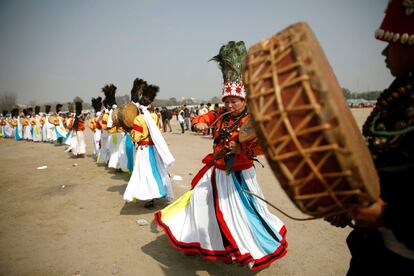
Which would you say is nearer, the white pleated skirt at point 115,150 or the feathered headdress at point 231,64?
the feathered headdress at point 231,64

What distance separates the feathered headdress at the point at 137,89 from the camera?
5.75 m

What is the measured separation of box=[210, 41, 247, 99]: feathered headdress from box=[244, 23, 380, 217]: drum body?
1943 mm

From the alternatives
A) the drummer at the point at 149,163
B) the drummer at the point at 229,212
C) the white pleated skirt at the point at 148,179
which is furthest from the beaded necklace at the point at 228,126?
the white pleated skirt at the point at 148,179

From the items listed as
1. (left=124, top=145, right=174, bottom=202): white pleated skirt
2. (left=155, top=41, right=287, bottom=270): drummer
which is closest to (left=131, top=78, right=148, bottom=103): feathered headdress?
(left=124, top=145, right=174, bottom=202): white pleated skirt

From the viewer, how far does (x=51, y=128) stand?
60.0ft

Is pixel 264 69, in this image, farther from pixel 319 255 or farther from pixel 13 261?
pixel 13 261

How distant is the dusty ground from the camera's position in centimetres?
314

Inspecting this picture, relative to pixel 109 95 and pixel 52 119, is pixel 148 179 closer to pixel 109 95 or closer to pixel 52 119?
pixel 109 95

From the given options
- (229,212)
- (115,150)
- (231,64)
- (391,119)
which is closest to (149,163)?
(229,212)

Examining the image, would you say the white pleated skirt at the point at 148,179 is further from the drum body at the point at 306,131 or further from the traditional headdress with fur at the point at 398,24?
the traditional headdress with fur at the point at 398,24

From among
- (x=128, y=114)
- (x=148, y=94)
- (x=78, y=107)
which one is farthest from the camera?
(x=78, y=107)

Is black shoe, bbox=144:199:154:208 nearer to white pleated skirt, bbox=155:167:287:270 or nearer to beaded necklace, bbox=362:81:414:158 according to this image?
white pleated skirt, bbox=155:167:287:270

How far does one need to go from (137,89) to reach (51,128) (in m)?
15.6

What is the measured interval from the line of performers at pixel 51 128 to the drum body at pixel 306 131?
1139cm
